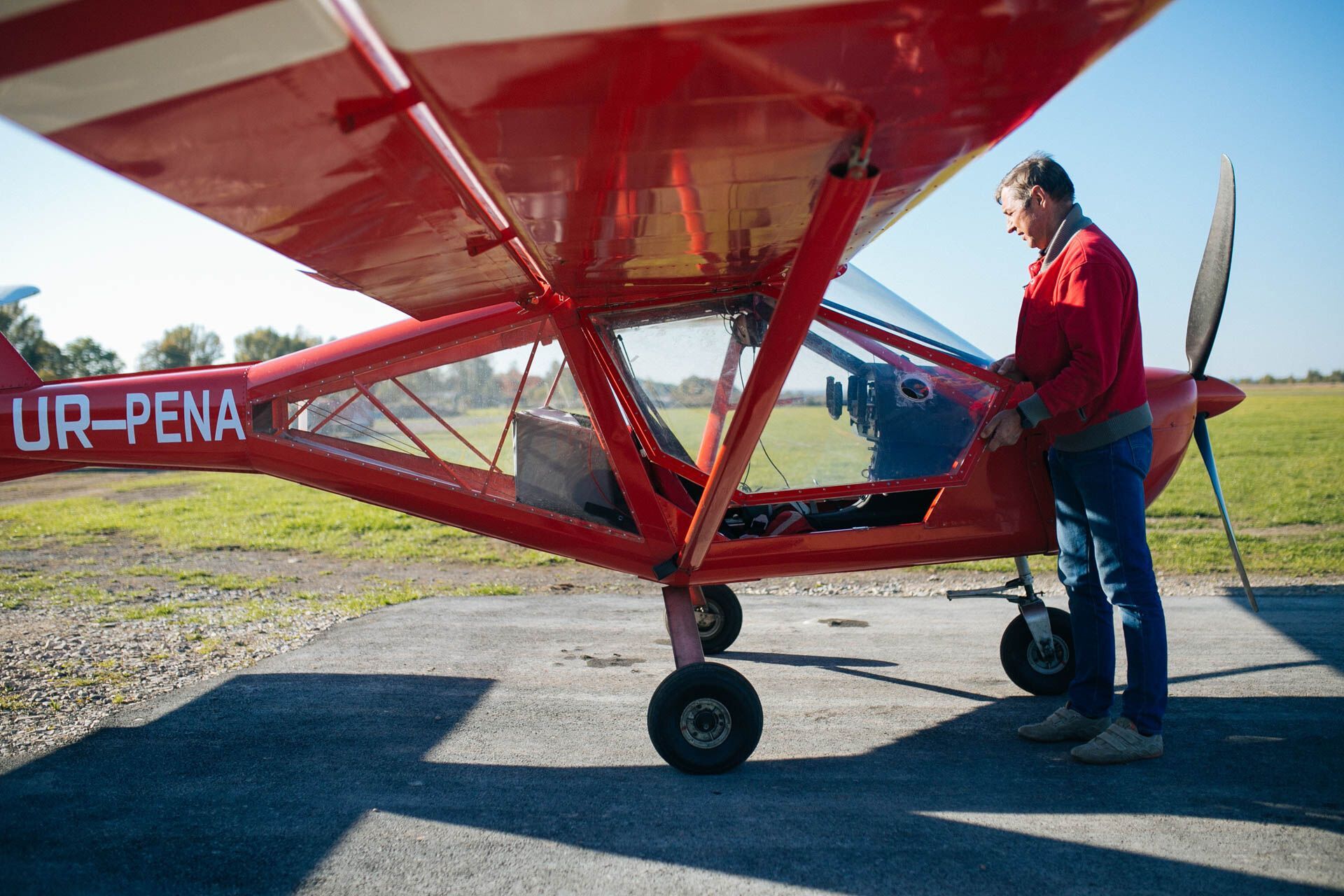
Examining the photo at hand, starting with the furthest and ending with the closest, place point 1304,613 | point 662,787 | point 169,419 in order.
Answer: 1. point 1304,613
2. point 169,419
3. point 662,787

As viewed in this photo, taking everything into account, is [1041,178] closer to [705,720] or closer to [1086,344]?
[1086,344]

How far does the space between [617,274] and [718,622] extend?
2493mm

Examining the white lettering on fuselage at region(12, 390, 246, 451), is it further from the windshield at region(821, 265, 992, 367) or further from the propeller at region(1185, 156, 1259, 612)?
the propeller at region(1185, 156, 1259, 612)

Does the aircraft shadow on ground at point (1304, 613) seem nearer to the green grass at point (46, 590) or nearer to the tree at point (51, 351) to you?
the green grass at point (46, 590)

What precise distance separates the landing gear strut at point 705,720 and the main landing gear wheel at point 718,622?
5.43 ft

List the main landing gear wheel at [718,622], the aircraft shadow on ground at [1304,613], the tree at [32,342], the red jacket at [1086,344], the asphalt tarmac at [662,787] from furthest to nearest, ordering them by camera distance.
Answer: the tree at [32,342] → the main landing gear wheel at [718,622] → the aircraft shadow on ground at [1304,613] → the red jacket at [1086,344] → the asphalt tarmac at [662,787]

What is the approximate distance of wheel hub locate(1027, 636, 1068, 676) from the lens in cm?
433

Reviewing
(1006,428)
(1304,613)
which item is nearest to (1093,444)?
(1006,428)

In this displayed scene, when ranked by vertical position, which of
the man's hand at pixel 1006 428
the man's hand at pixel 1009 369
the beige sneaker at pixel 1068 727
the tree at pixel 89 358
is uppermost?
the tree at pixel 89 358

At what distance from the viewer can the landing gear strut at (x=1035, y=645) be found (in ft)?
14.0

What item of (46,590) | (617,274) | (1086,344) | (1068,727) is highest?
(617,274)

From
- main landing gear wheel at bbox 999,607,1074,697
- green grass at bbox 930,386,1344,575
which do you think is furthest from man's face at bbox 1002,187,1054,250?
green grass at bbox 930,386,1344,575

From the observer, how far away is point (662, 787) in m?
3.36

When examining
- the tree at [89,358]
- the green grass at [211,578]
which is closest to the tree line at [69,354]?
the tree at [89,358]
